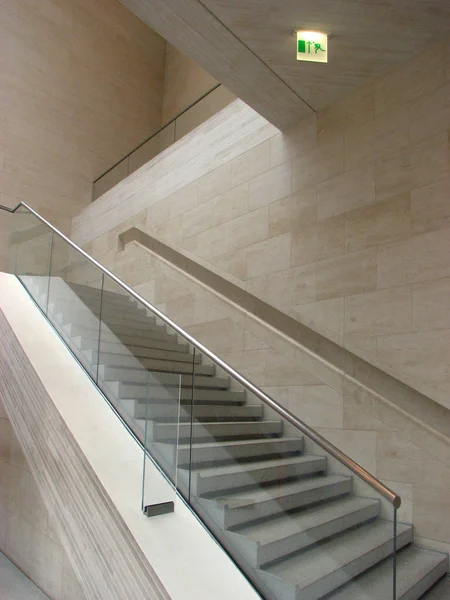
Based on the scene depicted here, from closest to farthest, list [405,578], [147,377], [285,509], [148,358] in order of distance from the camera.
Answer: [285,509] < [405,578] < [147,377] < [148,358]

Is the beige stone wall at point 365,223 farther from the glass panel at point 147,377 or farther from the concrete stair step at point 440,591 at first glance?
the glass panel at point 147,377

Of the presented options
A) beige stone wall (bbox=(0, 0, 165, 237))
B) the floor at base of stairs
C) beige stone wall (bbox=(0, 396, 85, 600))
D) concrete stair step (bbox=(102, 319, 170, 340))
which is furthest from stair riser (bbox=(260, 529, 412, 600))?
beige stone wall (bbox=(0, 0, 165, 237))

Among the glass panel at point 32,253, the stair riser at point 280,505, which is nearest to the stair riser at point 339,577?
the stair riser at point 280,505

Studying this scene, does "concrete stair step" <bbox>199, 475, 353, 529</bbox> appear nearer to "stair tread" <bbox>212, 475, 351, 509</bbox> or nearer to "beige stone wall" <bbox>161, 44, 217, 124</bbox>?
"stair tread" <bbox>212, 475, 351, 509</bbox>

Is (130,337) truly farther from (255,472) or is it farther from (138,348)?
(255,472)

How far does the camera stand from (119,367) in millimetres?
4031

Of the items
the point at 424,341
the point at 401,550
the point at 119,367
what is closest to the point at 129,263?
the point at 119,367

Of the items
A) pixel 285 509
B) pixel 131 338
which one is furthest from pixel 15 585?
pixel 285 509

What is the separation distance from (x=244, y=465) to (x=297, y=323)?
8.58 feet

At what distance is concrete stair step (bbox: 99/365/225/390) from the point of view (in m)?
3.39

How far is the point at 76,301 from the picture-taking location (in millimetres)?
4965

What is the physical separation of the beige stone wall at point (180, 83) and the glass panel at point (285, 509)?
9.79 metres

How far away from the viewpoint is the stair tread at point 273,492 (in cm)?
259

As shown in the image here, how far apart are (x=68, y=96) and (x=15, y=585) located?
9.69 m
